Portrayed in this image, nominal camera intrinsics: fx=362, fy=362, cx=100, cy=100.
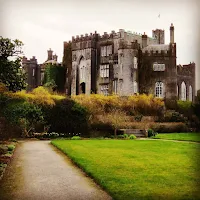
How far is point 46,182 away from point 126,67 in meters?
26.7

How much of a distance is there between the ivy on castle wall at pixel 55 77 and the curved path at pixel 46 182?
20654mm

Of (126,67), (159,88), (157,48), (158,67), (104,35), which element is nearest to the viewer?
(159,88)

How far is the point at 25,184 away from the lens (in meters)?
7.49

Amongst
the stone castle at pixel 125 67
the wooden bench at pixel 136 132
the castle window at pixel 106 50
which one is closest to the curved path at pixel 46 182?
the wooden bench at pixel 136 132

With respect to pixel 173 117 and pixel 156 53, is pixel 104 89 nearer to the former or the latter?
pixel 156 53

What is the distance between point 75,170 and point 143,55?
2621cm

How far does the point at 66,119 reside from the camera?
73.1 feet

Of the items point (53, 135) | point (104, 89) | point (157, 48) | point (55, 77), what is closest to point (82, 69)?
point (55, 77)

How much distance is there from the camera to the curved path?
255 inches

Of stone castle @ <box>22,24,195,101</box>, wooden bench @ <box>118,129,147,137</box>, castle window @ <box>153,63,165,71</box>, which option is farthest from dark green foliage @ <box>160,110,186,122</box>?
castle window @ <box>153,63,165,71</box>

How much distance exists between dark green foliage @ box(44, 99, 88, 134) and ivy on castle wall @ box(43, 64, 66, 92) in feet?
27.4

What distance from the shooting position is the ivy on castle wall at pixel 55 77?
105 ft

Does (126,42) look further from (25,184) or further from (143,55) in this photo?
(25,184)

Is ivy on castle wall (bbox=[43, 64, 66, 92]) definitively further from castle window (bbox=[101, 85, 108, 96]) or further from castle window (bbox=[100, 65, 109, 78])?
castle window (bbox=[101, 85, 108, 96])
